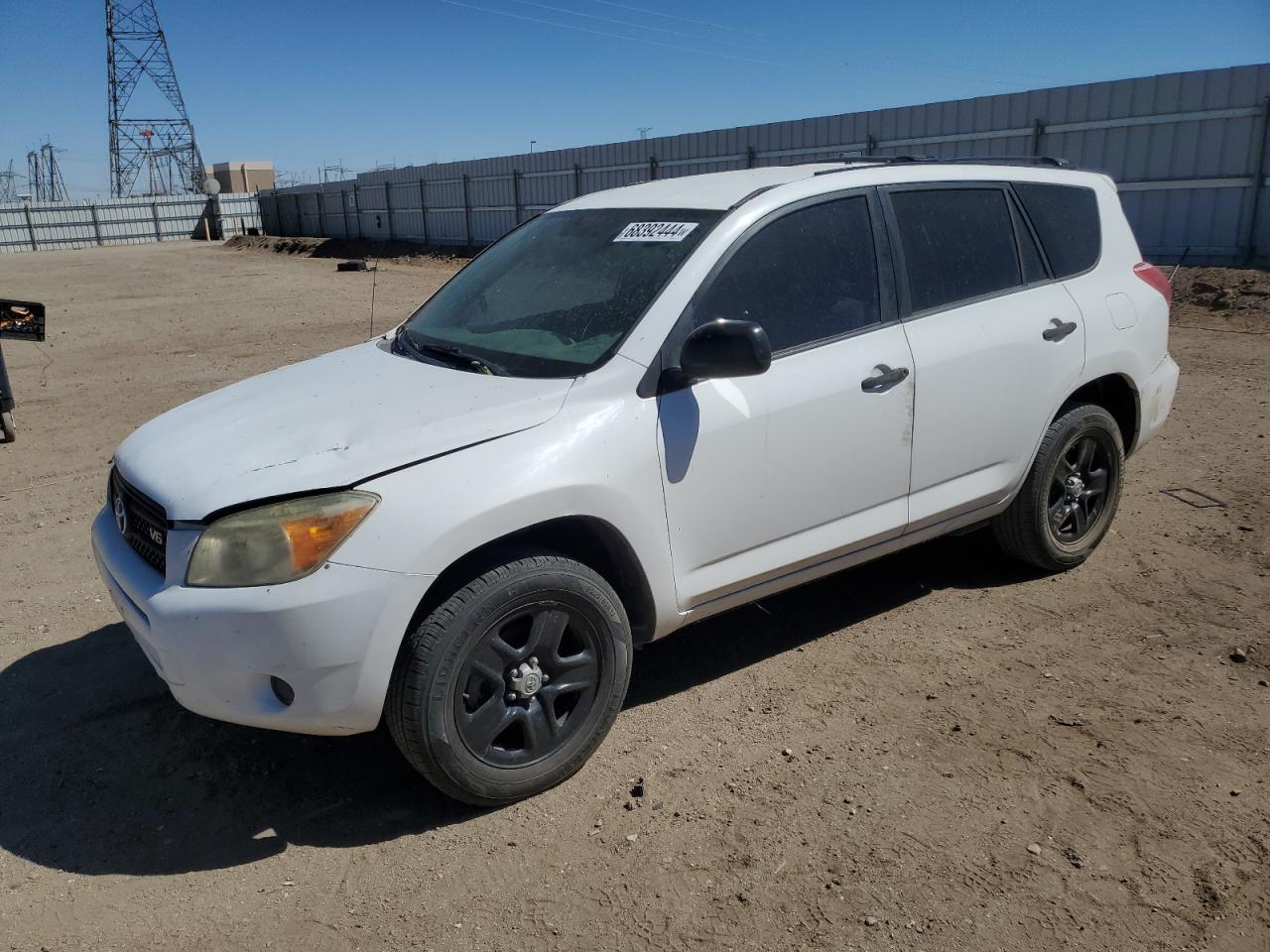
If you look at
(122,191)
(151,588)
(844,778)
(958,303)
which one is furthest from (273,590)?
(122,191)

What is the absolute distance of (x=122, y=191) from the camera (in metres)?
76.2

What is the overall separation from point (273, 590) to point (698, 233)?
1834mm

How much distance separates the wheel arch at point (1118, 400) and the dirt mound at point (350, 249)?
26765 millimetres

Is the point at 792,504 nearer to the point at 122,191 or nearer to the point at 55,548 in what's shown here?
the point at 55,548

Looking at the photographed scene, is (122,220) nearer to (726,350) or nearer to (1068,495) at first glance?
(1068,495)

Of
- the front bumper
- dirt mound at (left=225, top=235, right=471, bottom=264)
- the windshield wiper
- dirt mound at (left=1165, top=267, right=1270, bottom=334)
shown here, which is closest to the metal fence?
dirt mound at (left=225, top=235, right=471, bottom=264)

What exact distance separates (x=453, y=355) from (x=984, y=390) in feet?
6.81

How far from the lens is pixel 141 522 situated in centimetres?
313

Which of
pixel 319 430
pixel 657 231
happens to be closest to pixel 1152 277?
pixel 657 231

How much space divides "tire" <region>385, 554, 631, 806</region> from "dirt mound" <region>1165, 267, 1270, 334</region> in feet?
36.3

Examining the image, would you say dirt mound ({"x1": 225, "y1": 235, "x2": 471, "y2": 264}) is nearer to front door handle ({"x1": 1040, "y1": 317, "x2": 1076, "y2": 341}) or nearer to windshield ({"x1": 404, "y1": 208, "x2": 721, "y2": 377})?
Answer: windshield ({"x1": 404, "y1": 208, "x2": 721, "y2": 377})

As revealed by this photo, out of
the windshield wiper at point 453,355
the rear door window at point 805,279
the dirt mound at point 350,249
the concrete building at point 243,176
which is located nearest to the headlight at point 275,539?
the windshield wiper at point 453,355

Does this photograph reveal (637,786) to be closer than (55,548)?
Yes

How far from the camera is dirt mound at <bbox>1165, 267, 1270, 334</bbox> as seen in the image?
11953 mm
